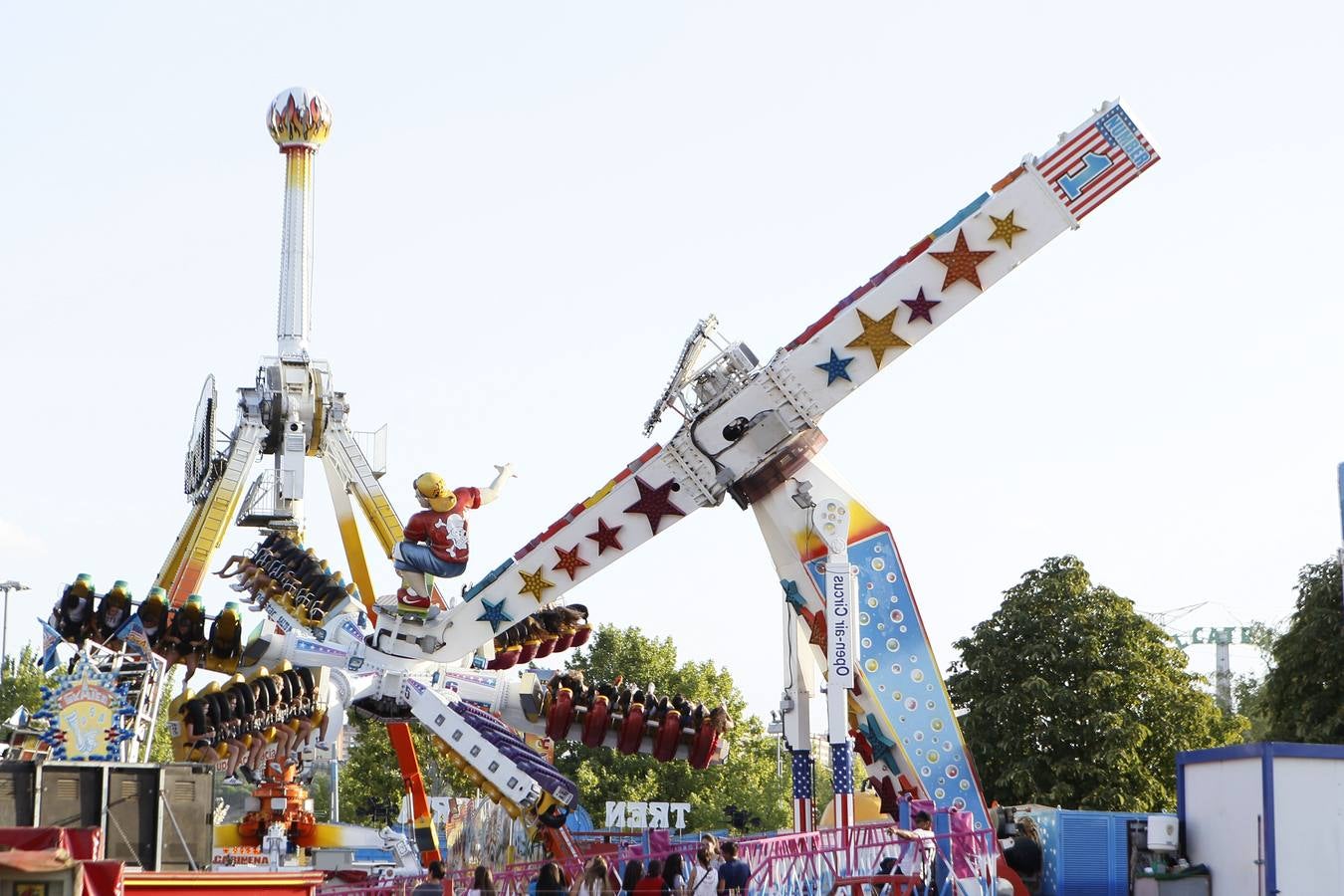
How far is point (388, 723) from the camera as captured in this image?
35.0 m

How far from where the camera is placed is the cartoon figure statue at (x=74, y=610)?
3344 cm

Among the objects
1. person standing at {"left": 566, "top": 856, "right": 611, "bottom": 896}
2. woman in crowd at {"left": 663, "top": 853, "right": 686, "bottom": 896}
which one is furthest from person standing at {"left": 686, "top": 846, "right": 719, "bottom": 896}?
person standing at {"left": 566, "top": 856, "right": 611, "bottom": 896}

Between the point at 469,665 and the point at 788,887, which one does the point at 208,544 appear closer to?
the point at 469,665

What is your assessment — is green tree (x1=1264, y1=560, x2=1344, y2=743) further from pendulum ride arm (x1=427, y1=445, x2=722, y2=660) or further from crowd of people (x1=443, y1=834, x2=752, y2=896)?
crowd of people (x1=443, y1=834, x2=752, y2=896)

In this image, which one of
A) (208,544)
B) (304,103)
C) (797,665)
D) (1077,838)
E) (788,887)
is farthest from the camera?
(304,103)

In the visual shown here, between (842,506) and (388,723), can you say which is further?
(388,723)

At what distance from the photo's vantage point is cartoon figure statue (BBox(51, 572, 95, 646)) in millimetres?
33438

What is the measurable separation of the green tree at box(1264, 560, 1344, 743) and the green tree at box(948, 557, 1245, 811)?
5.31ft

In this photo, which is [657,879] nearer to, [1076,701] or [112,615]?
[112,615]

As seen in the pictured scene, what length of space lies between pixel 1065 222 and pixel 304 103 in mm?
27308

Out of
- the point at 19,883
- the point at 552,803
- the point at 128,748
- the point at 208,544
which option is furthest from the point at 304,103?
the point at 19,883

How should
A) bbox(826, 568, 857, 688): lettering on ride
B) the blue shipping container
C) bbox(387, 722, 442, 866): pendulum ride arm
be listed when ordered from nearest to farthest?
the blue shipping container, bbox(826, 568, 857, 688): lettering on ride, bbox(387, 722, 442, 866): pendulum ride arm

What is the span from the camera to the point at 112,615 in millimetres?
33719

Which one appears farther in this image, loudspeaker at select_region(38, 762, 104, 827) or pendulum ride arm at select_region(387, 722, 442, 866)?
pendulum ride arm at select_region(387, 722, 442, 866)
